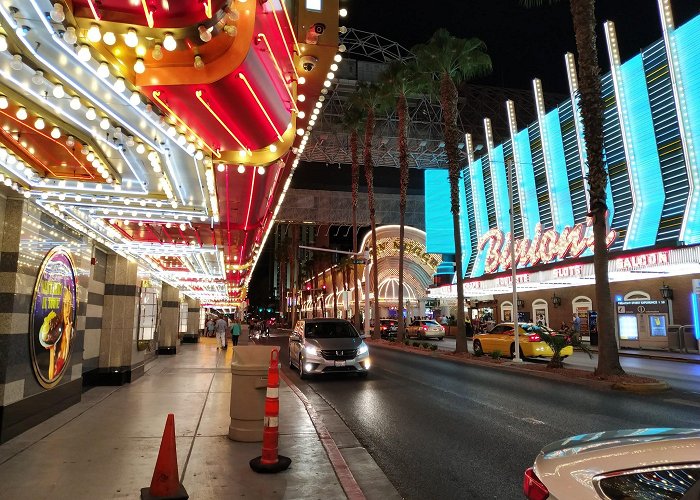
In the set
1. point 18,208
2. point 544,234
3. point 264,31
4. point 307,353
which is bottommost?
point 307,353

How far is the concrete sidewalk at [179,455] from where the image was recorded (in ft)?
18.0

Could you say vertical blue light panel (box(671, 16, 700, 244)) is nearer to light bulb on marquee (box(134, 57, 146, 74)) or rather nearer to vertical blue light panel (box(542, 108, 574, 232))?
vertical blue light panel (box(542, 108, 574, 232))

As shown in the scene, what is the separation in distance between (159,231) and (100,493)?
802 cm

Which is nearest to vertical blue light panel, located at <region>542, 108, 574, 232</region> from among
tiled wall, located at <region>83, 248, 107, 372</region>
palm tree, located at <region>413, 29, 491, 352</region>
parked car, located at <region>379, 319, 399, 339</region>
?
palm tree, located at <region>413, 29, 491, 352</region>

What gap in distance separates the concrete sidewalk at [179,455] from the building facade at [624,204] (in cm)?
1648

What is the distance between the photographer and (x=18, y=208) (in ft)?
26.2

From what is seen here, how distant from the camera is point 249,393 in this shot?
754cm

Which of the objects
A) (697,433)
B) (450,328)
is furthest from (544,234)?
(697,433)

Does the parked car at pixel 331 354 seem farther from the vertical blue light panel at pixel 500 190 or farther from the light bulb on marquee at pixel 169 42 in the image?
the vertical blue light panel at pixel 500 190

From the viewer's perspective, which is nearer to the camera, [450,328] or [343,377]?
[343,377]

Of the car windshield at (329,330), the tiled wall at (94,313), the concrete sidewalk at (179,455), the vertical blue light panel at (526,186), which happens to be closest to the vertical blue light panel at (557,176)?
the vertical blue light panel at (526,186)

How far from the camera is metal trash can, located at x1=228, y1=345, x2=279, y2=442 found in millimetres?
7484

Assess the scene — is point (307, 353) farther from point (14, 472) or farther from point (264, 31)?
point (264, 31)

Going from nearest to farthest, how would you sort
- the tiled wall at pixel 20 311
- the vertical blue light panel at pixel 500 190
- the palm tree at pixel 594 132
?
1. the tiled wall at pixel 20 311
2. the palm tree at pixel 594 132
3. the vertical blue light panel at pixel 500 190
